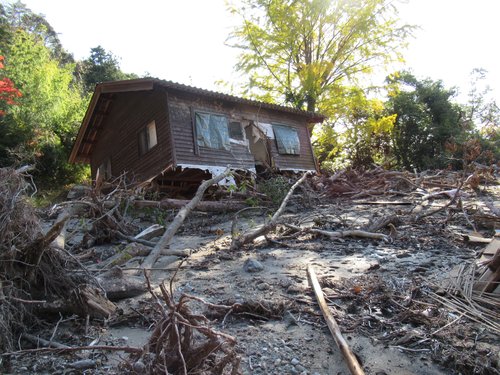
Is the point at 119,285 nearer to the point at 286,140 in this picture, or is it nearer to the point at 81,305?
the point at 81,305

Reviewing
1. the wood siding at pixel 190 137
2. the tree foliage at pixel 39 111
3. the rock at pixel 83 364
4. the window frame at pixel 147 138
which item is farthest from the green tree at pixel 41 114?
the rock at pixel 83 364

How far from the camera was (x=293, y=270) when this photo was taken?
175 inches

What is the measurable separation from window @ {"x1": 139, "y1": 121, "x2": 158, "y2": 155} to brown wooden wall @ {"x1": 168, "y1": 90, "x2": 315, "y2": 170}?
142cm

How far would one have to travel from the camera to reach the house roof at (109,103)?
1167cm

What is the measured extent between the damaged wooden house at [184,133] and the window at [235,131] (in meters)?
0.04

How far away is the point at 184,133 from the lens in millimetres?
12297

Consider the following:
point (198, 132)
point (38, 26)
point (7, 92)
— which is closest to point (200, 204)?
point (198, 132)

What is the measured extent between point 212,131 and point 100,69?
A: 67.7 ft

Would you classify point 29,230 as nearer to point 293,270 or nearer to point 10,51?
point 293,270

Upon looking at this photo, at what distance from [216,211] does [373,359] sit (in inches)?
284

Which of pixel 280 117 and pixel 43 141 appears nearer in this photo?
pixel 280 117

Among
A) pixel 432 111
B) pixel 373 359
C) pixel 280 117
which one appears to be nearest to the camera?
pixel 373 359

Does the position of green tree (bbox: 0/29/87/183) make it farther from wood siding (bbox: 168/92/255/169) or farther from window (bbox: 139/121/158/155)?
wood siding (bbox: 168/92/255/169)

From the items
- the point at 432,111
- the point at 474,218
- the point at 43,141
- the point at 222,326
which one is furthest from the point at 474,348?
the point at 432,111
